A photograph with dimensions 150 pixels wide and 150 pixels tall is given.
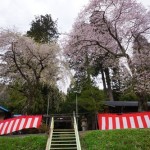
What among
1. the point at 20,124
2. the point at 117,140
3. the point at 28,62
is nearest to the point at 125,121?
the point at 117,140

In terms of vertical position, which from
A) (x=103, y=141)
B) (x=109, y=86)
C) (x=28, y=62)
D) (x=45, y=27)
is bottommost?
(x=103, y=141)

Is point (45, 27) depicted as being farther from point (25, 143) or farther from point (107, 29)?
point (25, 143)

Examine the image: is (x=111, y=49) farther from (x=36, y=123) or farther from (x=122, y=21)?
(x=36, y=123)

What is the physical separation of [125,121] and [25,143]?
6.45m

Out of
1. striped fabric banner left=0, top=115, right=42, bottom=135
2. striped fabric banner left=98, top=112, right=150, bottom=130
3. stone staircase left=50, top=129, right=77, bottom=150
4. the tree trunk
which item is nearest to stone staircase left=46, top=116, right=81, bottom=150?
stone staircase left=50, top=129, right=77, bottom=150

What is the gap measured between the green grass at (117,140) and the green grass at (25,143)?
227cm

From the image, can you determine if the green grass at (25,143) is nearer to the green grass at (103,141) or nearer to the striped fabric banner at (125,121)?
the green grass at (103,141)

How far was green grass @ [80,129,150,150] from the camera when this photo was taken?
15.7 metres

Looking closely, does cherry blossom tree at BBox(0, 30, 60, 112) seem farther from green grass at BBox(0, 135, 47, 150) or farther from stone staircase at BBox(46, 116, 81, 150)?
green grass at BBox(0, 135, 47, 150)

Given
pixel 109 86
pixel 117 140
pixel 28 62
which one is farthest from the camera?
pixel 109 86

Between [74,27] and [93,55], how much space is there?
10.0ft

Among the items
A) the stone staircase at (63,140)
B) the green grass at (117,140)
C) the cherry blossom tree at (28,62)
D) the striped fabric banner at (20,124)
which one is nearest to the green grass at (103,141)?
the green grass at (117,140)

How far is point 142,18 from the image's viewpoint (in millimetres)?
24375

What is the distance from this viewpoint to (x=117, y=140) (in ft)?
53.9
